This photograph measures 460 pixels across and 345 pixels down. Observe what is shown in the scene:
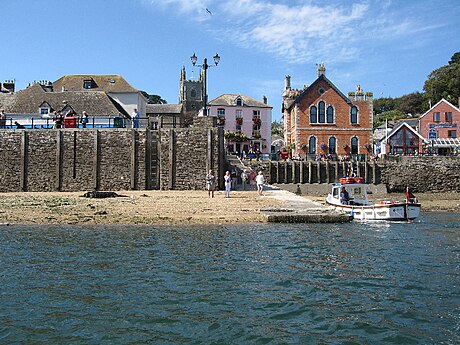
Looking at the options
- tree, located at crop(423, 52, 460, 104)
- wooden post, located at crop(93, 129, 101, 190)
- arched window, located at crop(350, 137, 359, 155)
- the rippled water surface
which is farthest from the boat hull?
tree, located at crop(423, 52, 460, 104)

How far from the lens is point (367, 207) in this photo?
→ 2098cm

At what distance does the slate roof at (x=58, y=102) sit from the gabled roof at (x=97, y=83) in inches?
342

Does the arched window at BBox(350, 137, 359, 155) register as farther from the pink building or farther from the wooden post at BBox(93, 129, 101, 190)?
the wooden post at BBox(93, 129, 101, 190)

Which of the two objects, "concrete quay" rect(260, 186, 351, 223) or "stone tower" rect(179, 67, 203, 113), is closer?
"concrete quay" rect(260, 186, 351, 223)

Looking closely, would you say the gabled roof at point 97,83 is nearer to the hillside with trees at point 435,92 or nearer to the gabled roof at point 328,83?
the gabled roof at point 328,83

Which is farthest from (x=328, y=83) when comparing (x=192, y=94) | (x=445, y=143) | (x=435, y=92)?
(x=192, y=94)

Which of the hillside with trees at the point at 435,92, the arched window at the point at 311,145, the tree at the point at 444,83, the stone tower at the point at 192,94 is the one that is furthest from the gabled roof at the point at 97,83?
the tree at the point at 444,83

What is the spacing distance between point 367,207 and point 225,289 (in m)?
13.8

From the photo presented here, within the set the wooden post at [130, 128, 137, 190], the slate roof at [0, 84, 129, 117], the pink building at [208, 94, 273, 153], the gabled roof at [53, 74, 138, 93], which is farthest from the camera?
the pink building at [208, 94, 273, 153]

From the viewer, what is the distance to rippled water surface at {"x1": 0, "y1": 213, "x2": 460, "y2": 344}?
6648 mm

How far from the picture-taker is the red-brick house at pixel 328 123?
1980 inches

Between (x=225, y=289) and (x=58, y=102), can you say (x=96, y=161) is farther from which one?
(x=225, y=289)

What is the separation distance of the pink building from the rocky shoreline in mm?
34903

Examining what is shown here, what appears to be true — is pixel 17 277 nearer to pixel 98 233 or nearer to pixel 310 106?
pixel 98 233
